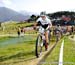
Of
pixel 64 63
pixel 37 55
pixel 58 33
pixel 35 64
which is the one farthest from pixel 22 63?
pixel 58 33

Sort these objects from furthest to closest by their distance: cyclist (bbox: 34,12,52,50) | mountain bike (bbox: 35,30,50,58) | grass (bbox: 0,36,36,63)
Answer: cyclist (bbox: 34,12,52,50), mountain bike (bbox: 35,30,50,58), grass (bbox: 0,36,36,63)

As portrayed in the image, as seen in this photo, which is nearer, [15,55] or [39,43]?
[15,55]

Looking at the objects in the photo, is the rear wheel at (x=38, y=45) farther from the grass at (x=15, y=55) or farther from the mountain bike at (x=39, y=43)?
the grass at (x=15, y=55)

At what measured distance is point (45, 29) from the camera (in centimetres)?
1739

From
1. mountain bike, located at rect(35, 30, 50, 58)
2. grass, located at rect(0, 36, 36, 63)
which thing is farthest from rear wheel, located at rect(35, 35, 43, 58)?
grass, located at rect(0, 36, 36, 63)

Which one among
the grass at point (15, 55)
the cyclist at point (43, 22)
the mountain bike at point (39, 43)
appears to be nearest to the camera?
the grass at point (15, 55)

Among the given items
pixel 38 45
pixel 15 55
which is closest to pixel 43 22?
pixel 38 45

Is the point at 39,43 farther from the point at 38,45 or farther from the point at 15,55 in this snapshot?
the point at 15,55

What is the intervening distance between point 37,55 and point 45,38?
2.30 meters

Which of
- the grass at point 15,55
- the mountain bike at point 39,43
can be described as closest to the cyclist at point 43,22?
the mountain bike at point 39,43

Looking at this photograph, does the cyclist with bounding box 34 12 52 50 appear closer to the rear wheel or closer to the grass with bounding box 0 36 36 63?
the rear wheel

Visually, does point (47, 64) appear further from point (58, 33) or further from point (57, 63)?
point (58, 33)

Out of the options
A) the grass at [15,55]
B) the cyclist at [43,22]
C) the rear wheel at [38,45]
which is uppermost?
the cyclist at [43,22]

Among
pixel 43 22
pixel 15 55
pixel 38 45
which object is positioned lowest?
pixel 15 55
